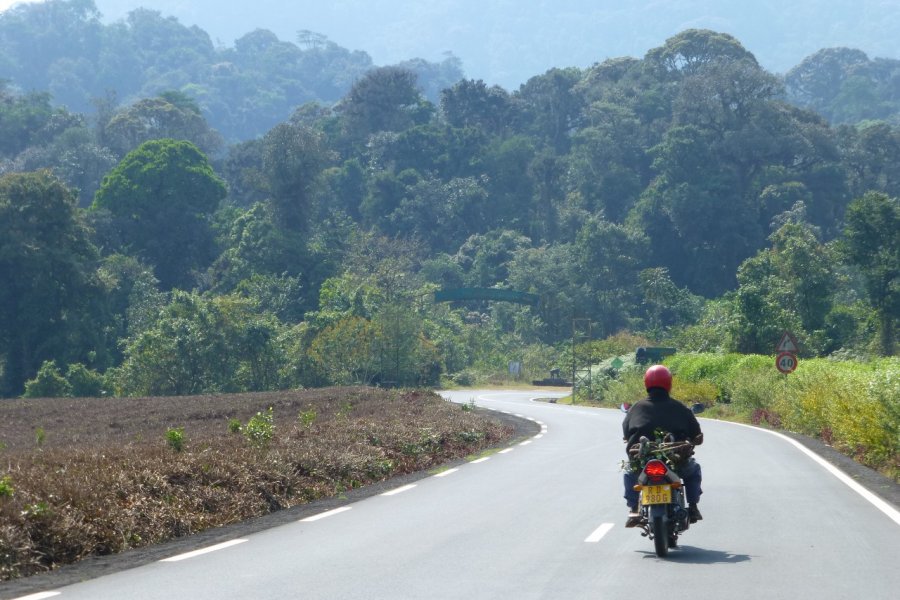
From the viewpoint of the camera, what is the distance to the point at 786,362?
34250mm

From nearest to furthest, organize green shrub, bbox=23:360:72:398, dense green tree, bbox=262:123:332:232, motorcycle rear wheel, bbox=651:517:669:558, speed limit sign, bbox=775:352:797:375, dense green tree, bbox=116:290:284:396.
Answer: motorcycle rear wheel, bbox=651:517:669:558, speed limit sign, bbox=775:352:797:375, green shrub, bbox=23:360:72:398, dense green tree, bbox=116:290:284:396, dense green tree, bbox=262:123:332:232

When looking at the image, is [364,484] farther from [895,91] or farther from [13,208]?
[895,91]

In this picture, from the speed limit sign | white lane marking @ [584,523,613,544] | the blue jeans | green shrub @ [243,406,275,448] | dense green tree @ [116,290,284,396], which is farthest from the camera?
dense green tree @ [116,290,284,396]

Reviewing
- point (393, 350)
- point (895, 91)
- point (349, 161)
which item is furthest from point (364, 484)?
point (895, 91)

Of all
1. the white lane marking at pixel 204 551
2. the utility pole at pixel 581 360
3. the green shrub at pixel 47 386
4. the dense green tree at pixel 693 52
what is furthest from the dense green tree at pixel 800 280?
the dense green tree at pixel 693 52

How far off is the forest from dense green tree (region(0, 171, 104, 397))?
0.42 feet

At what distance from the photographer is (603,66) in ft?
413

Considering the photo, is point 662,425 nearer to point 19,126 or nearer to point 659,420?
point 659,420

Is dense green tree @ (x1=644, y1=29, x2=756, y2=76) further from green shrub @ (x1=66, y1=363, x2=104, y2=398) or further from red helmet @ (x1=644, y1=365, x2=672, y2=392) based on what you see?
red helmet @ (x1=644, y1=365, x2=672, y2=392)

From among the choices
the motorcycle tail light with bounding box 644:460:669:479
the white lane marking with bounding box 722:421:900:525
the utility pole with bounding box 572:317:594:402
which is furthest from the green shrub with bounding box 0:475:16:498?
the utility pole with bounding box 572:317:594:402

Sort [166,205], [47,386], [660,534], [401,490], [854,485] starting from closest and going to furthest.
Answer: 1. [660,534]
2. [401,490]
3. [854,485]
4. [47,386]
5. [166,205]

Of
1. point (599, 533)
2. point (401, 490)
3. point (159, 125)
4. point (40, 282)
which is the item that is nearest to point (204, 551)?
point (599, 533)

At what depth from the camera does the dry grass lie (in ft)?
35.6

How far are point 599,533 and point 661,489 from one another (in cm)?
155
